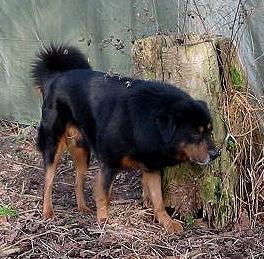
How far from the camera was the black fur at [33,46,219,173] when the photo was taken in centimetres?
501

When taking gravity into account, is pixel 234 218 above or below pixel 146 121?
below

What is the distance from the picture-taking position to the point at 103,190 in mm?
5414

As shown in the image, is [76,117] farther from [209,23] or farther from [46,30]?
[46,30]

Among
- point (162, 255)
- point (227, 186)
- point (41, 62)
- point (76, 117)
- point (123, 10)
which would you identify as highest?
point (123, 10)

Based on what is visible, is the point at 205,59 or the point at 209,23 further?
the point at 209,23

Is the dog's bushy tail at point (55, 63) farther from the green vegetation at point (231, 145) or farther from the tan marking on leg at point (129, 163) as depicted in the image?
the green vegetation at point (231, 145)

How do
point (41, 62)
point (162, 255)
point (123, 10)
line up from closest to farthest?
point (162, 255)
point (41, 62)
point (123, 10)

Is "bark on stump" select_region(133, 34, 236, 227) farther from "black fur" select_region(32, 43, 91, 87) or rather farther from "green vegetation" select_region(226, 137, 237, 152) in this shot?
"black fur" select_region(32, 43, 91, 87)

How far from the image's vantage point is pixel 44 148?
233 inches

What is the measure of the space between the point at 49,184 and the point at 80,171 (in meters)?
0.39

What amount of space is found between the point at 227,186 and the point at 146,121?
84cm

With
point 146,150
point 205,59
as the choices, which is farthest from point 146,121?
point 205,59

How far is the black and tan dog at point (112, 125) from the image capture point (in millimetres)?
5012

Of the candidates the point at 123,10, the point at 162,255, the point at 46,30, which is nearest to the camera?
the point at 162,255
